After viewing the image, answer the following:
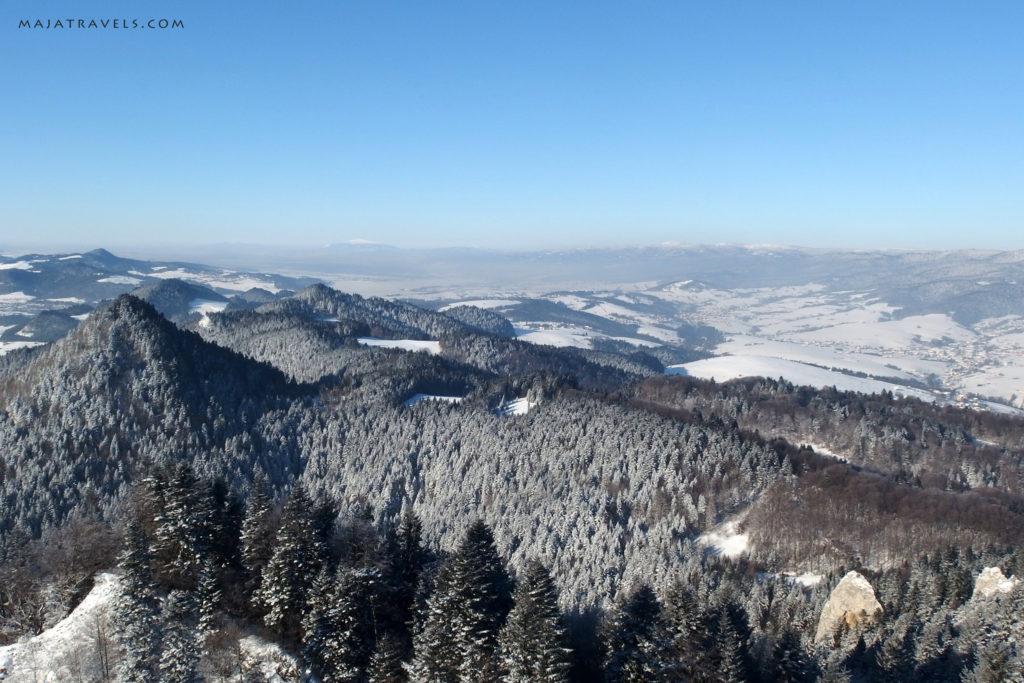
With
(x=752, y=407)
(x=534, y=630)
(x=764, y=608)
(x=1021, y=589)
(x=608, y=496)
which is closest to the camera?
(x=534, y=630)

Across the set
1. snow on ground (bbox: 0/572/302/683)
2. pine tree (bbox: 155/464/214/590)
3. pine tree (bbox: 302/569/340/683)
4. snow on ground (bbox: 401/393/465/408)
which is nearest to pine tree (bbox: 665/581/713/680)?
pine tree (bbox: 302/569/340/683)

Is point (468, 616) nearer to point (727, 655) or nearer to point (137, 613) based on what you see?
point (727, 655)

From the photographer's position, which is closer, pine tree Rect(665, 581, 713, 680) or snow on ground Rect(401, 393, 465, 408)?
pine tree Rect(665, 581, 713, 680)

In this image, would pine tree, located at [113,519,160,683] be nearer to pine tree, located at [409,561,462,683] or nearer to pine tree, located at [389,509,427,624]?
pine tree, located at [389,509,427,624]

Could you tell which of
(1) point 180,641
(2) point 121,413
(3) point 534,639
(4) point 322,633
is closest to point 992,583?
(3) point 534,639

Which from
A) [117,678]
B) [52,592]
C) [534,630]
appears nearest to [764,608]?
[534,630]

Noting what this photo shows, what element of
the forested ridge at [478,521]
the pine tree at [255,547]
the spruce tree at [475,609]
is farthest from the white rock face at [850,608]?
the pine tree at [255,547]

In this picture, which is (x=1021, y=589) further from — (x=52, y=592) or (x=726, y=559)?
(x=52, y=592)
